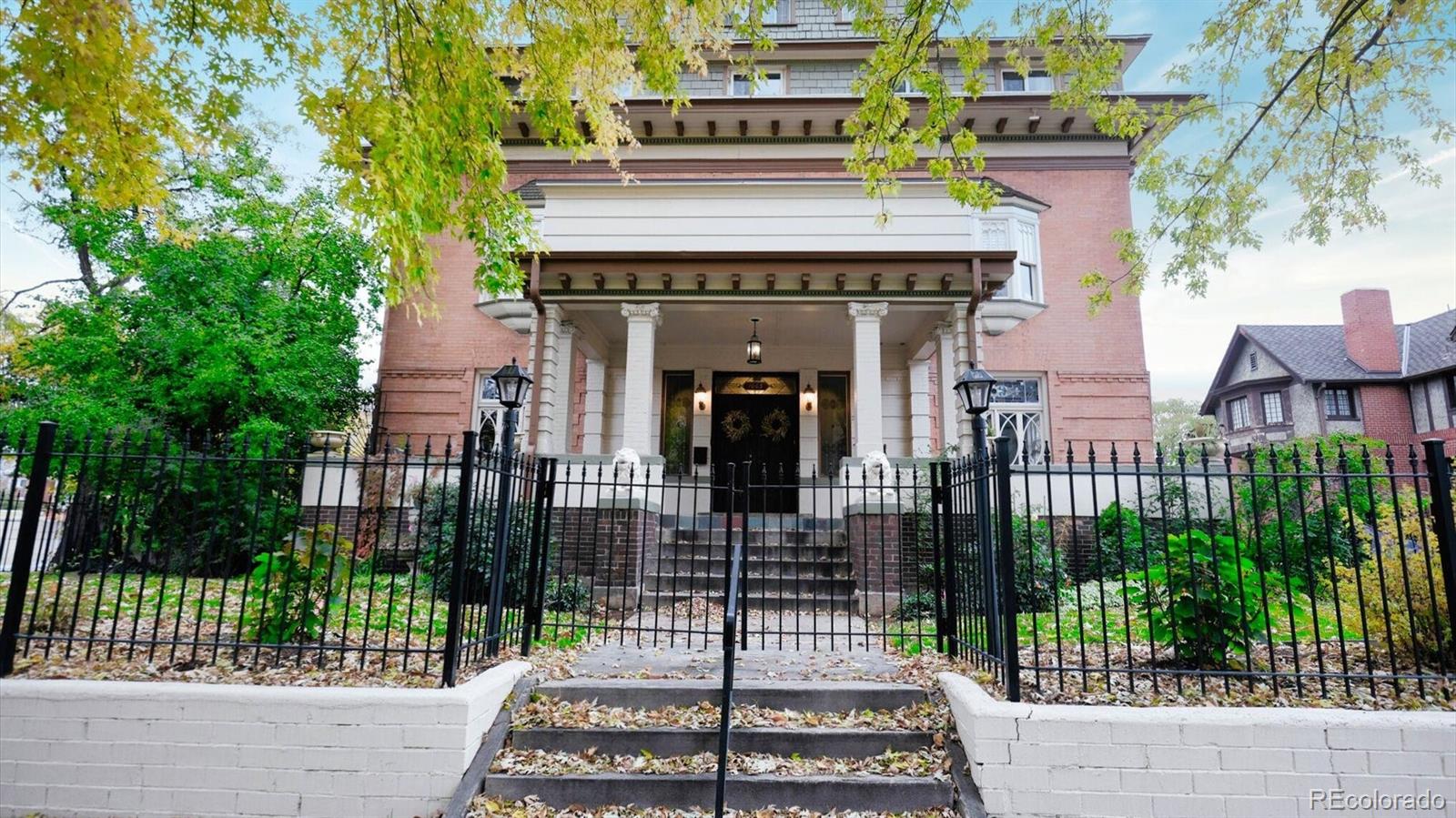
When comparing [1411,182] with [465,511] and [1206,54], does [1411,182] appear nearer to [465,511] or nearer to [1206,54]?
[1206,54]

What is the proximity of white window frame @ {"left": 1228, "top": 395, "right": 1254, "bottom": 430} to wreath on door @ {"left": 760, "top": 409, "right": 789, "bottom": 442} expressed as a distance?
90.2 ft

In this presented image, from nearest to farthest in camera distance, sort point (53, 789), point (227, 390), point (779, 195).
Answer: point (53, 789) → point (227, 390) → point (779, 195)

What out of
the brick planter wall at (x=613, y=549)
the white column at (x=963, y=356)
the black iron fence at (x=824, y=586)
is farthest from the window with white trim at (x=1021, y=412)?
the brick planter wall at (x=613, y=549)

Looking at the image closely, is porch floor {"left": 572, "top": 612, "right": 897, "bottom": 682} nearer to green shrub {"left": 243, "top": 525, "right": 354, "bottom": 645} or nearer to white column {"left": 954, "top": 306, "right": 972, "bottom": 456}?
green shrub {"left": 243, "top": 525, "right": 354, "bottom": 645}

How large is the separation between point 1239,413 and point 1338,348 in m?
4.85

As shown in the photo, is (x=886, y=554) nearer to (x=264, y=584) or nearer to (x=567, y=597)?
(x=567, y=597)

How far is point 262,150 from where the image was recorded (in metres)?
13.8

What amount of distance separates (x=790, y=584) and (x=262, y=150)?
14066mm

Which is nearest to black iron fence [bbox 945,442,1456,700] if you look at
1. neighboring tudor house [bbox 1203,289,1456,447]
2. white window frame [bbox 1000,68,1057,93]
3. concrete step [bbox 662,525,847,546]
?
concrete step [bbox 662,525,847,546]

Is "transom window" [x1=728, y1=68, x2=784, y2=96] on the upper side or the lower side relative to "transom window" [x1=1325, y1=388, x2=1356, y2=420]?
upper

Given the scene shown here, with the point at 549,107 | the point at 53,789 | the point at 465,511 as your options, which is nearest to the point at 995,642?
the point at 465,511

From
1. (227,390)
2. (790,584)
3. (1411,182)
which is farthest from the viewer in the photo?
(227,390)

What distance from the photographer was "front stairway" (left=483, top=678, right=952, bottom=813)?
374 cm

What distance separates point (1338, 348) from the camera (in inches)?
1070
